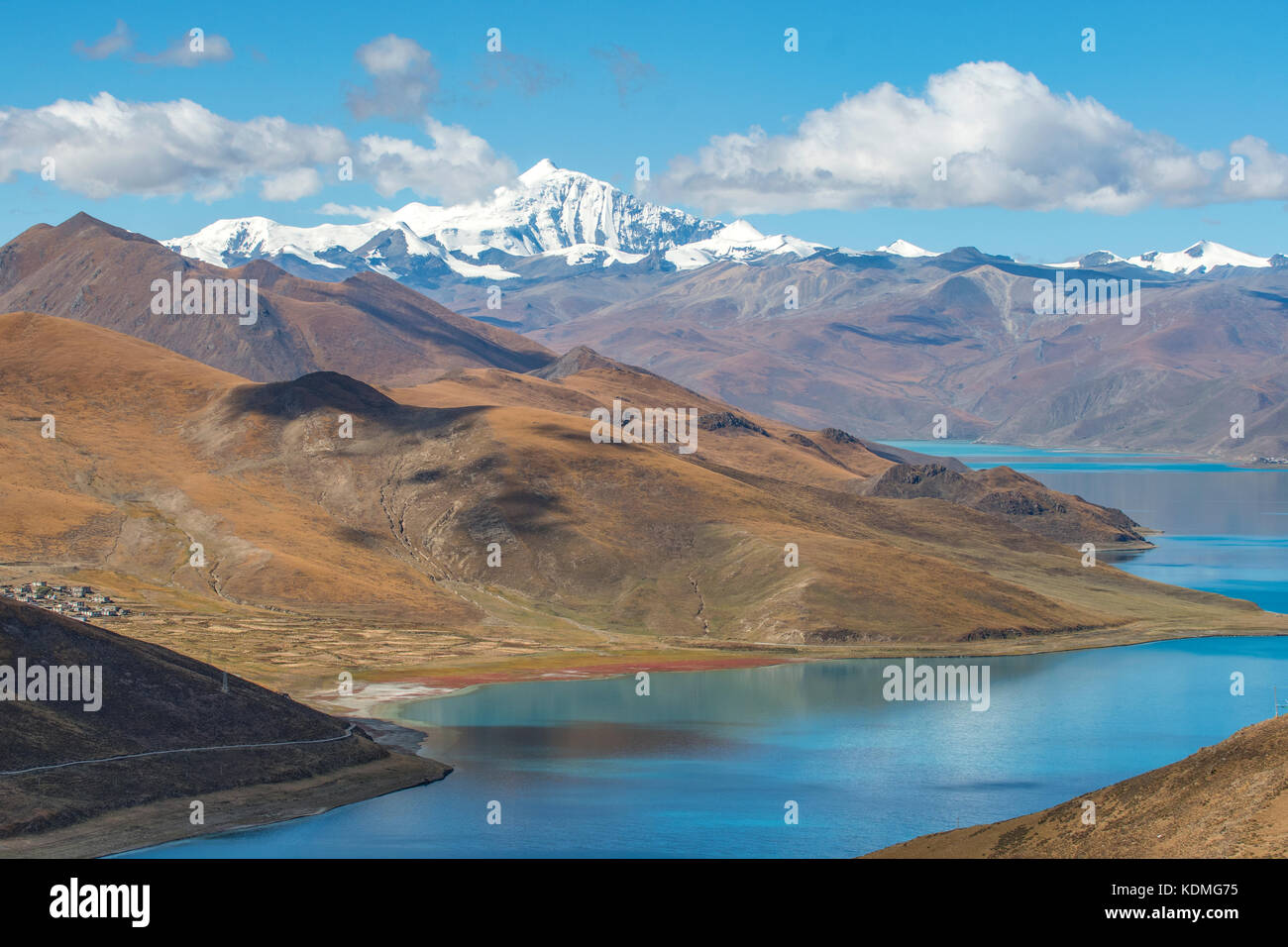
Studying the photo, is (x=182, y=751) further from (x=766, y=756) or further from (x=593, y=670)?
(x=593, y=670)

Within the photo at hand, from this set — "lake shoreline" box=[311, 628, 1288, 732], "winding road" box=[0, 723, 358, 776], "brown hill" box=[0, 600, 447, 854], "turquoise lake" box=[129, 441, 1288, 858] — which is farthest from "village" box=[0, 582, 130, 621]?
"winding road" box=[0, 723, 358, 776]

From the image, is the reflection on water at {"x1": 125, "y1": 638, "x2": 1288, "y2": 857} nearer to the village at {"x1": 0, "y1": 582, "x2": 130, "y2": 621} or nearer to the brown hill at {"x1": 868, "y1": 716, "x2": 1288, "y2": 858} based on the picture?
the brown hill at {"x1": 868, "y1": 716, "x2": 1288, "y2": 858}

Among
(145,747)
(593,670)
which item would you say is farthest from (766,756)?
(593,670)

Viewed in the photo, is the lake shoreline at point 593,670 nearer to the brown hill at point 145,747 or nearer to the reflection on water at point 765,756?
the reflection on water at point 765,756
